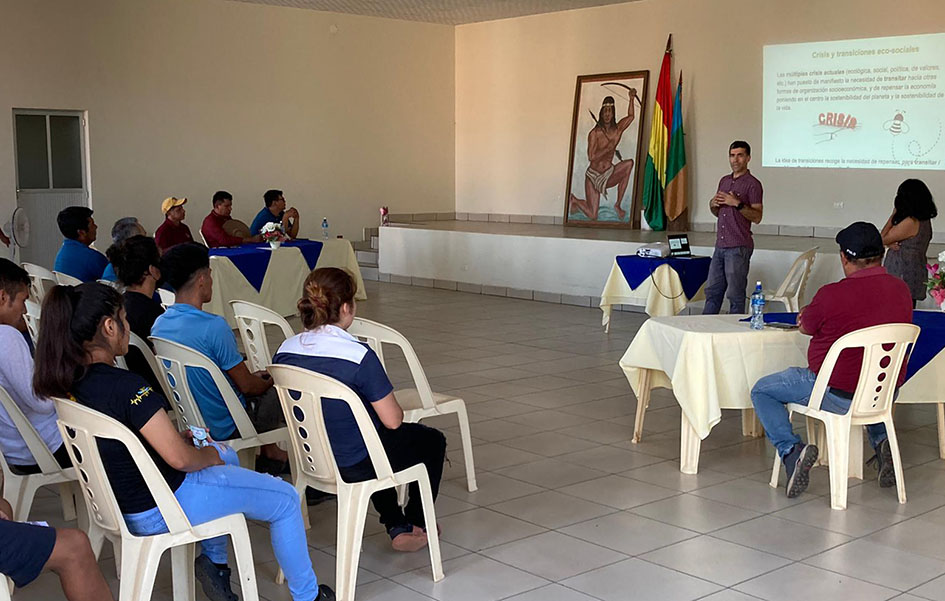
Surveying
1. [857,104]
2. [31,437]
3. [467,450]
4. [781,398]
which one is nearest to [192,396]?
[31,437]

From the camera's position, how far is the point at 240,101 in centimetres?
1188

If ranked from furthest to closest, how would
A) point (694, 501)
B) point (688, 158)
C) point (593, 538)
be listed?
1. point (688, 158)
2. point (694, 501)
3. point (593, 538)

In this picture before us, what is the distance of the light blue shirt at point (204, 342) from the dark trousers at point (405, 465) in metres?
0.69

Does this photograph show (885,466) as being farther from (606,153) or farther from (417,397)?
(606,153)

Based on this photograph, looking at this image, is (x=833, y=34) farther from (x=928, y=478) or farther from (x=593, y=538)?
(x=593, y=538)

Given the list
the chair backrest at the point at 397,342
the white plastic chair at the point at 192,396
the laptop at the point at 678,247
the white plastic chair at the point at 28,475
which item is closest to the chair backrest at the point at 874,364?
the chair backrest at the point at 397,342

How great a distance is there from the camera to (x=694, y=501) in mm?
4125

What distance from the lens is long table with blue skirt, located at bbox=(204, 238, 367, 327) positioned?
8.42 metres

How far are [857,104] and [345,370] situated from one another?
27.5 feet

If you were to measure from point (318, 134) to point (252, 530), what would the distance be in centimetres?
940

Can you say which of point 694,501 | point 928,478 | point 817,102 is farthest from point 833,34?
point 694,501

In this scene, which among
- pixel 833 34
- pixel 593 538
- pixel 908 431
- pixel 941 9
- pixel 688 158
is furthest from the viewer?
pixel 688 158

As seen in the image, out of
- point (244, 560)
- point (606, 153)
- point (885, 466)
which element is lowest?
point (885, 466)

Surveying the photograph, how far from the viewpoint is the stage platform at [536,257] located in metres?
8.82
